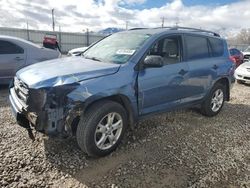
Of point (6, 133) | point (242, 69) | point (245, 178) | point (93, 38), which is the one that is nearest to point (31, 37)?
point (93, 38)

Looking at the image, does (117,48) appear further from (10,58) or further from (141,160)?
(10,58)

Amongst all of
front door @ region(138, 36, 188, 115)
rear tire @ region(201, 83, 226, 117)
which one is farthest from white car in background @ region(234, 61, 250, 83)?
front door @ region(138, 36, 188, 115)

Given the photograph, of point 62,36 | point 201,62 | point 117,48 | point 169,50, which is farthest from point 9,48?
point 62,36

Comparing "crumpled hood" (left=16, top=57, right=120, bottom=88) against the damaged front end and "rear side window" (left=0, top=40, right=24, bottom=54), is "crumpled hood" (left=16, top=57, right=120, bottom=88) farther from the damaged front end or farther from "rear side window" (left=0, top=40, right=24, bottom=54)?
"rear side window" (left=0, top=40, right=24, bottom=54)

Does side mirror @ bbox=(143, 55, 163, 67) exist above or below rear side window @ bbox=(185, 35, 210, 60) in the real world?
below

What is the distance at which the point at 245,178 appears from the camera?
129 inches

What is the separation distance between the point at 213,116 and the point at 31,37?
Answer: 2022cm

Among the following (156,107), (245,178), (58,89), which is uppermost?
(58,89)

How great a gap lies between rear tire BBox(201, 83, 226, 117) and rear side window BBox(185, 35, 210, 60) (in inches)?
31.6

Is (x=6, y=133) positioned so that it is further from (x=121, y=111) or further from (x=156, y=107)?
(x=156, y=107)

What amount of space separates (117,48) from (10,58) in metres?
3.65

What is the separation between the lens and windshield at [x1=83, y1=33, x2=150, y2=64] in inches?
151

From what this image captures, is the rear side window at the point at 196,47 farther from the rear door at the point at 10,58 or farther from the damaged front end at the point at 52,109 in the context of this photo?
the rear door at the point at 10,58

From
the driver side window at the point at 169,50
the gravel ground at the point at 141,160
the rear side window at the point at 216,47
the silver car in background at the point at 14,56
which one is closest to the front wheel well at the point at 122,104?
the gravel ground at the point at 141,160
